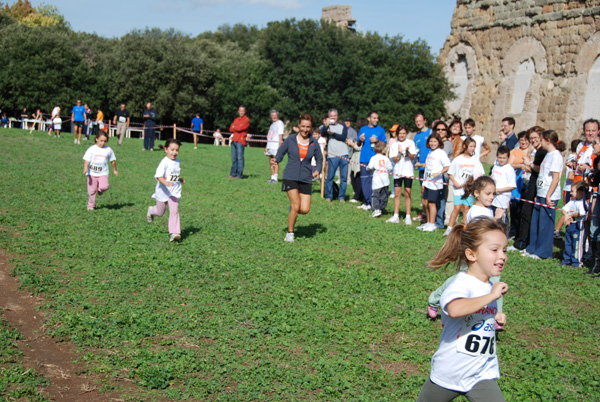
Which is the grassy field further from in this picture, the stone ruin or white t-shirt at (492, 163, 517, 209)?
the stone ruin

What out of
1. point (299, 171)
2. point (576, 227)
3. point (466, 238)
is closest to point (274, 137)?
point (299, 171)

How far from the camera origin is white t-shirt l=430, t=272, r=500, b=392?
3.56m

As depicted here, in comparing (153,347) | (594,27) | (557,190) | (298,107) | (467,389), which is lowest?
(153,347)

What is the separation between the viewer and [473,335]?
3607mm

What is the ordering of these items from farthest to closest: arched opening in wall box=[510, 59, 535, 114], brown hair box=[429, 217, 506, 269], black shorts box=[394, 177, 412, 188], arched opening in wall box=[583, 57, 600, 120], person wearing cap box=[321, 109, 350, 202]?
arched opening in wall box=[510, 59, 535, 114], arched opening in wall box=[583, 57, 600, 120], person wearing cap box=[321, 109, 350, 202], black shorts box=[394, 177, 412, 188], brown hair box=[429, 217, 506, 269]

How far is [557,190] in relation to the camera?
400 inches

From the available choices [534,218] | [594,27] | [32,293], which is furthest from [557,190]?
[594,27]

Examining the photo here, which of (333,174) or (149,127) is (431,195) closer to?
(333,174)

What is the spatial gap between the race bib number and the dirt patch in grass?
2654 millimetres

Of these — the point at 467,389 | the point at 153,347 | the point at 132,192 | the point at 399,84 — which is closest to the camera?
the point at 467,389

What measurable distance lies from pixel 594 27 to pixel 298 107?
25.7 m

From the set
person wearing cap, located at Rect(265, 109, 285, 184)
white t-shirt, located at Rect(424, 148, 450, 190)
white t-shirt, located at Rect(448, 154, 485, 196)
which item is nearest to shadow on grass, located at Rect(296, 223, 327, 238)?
white t-shirt, located at Rect(424, 148, 450, 190)

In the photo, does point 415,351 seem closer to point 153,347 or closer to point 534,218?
point 153,347

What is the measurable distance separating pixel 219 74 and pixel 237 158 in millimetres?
33900
